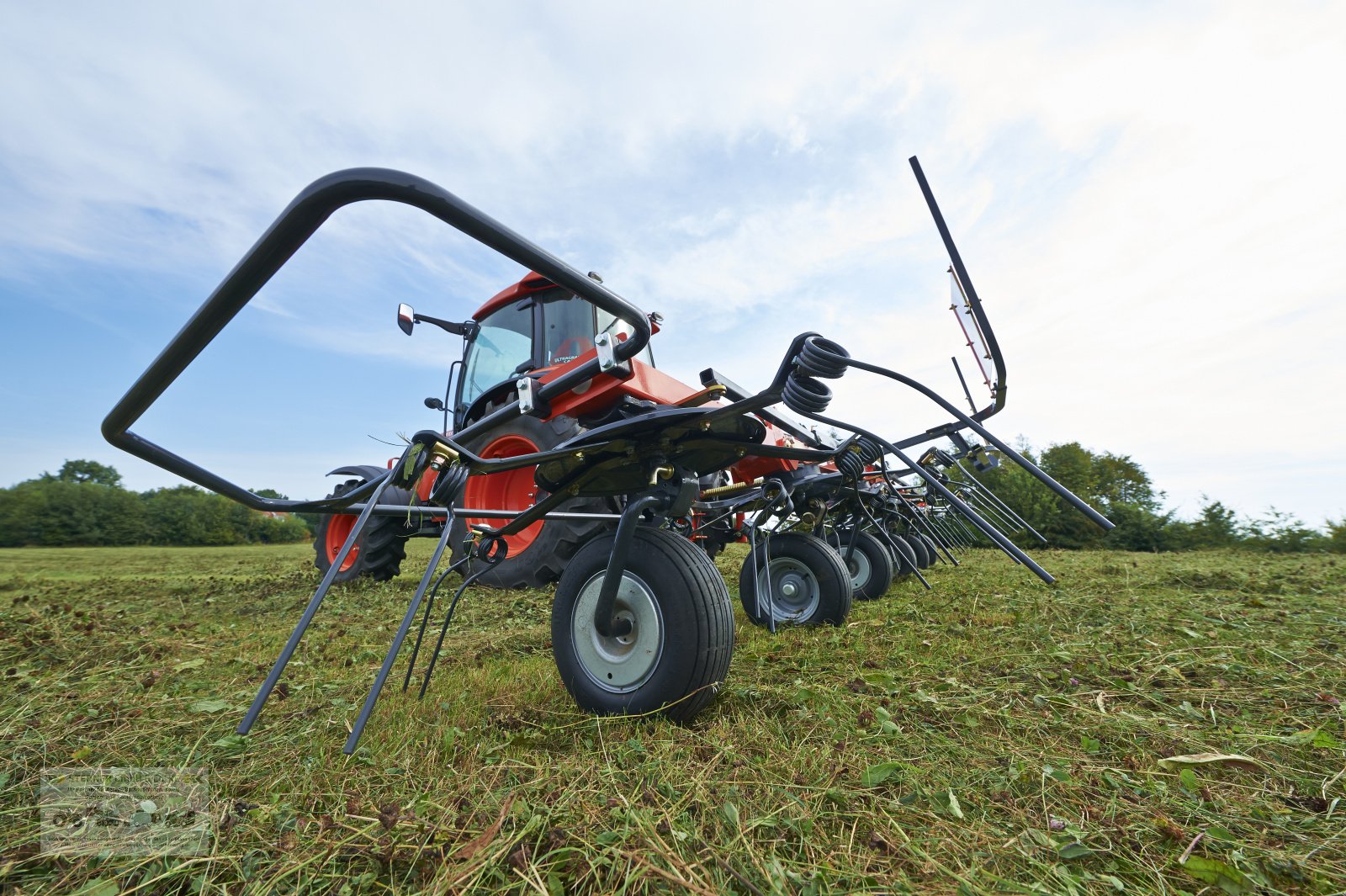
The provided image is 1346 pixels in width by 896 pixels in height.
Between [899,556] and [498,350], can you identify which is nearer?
[498,350]

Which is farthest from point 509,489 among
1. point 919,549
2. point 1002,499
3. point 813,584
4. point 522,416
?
point 1002,499

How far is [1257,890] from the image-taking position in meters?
0.92

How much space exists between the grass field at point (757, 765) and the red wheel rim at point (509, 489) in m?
1.93

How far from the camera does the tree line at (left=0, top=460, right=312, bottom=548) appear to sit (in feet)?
60.4

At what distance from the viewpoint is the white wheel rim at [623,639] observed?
1.70m

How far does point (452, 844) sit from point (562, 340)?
437cm

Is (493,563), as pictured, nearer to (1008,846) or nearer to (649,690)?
(649,690)

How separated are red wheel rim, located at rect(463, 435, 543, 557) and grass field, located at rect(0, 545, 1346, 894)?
1.93 m

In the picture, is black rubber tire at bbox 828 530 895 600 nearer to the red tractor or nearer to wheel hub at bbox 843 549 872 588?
wheel hub at bbox 843 549 872 588

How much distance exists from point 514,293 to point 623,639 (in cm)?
429

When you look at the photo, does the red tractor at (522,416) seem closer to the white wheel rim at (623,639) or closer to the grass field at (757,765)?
the grass field at (757,765)

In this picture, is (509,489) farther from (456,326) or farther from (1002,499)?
(1002,499)

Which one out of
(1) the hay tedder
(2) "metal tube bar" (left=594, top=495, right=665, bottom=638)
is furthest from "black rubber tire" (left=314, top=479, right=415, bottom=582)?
(2) "metal tube bar" (left=594, top=495, right=665, bottom=638)

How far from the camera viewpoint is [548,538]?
4.37 m
